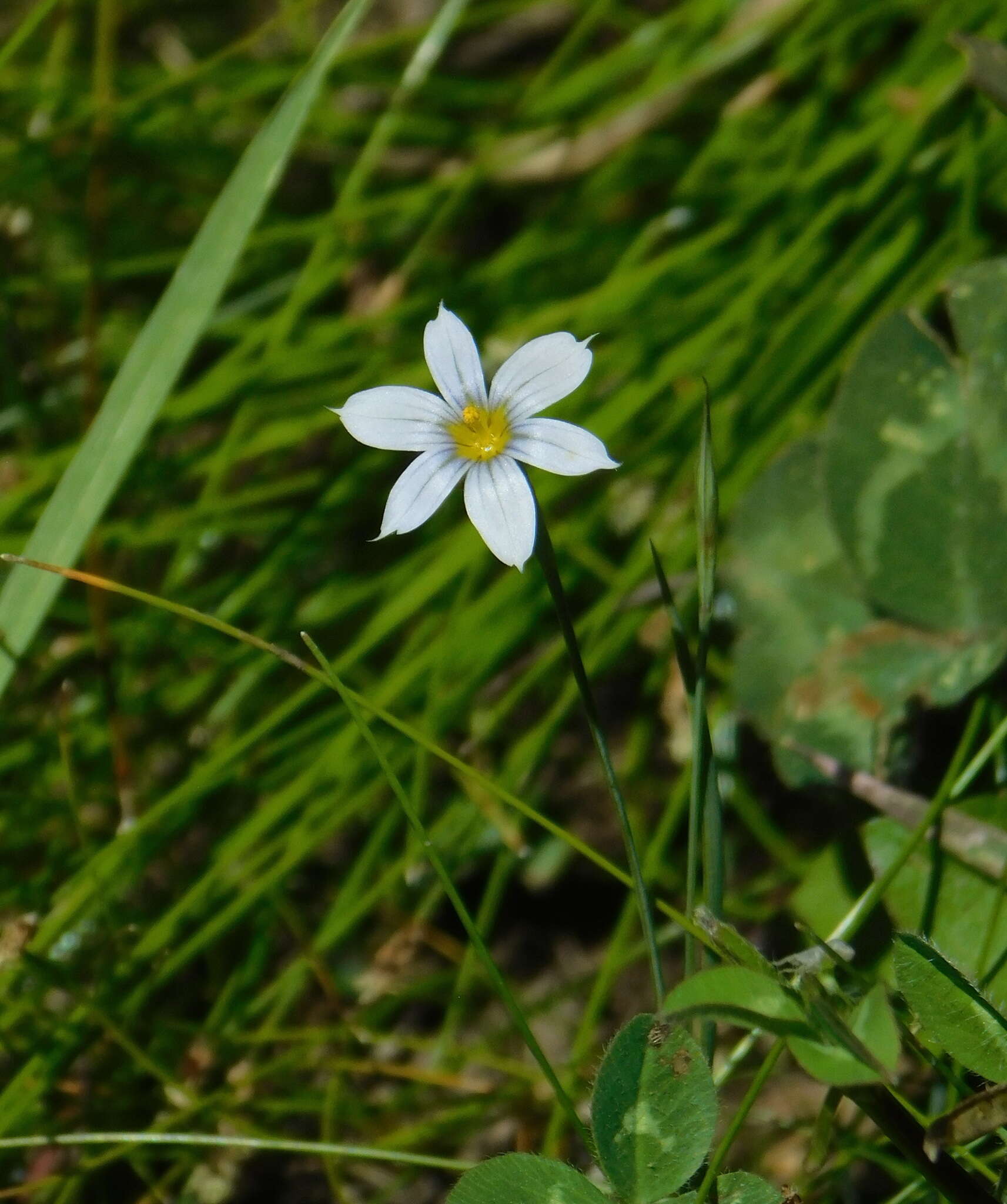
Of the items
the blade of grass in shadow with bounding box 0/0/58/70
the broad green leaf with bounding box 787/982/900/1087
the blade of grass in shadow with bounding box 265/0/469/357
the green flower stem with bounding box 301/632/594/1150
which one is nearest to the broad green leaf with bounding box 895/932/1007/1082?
the broad green leaf with bounding box 787/982/900/1087

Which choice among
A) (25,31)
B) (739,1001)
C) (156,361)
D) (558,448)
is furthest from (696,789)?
(25,31)

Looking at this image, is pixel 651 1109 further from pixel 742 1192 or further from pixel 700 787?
pixel 700 787

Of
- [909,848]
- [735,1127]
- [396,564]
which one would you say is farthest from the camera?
[396,564]

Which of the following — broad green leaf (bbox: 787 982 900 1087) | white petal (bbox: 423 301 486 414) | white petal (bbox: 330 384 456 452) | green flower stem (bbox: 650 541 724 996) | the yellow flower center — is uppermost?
white petal (bbox: 423 301 486 414)

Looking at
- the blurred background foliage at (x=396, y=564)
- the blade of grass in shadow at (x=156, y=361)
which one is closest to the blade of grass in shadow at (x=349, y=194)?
the blurred background foliage at (x=396, y=564)

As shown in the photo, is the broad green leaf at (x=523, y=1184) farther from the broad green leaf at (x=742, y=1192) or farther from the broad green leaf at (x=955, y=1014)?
the broad green leaf at (x=955, y=1014)

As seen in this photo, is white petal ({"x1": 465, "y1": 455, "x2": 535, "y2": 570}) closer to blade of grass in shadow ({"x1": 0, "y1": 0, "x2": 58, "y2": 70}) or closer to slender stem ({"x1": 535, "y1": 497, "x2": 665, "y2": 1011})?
slender stem ({"x1": 535, "y1": 497, "x2": 665, "y2": 1011})
